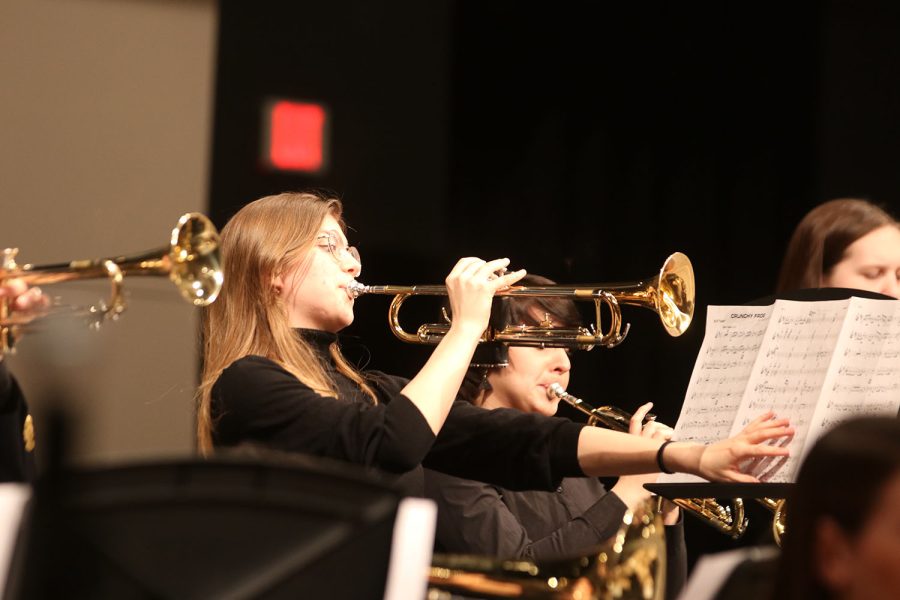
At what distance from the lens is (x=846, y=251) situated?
3539 mm

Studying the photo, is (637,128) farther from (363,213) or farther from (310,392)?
(310,392)

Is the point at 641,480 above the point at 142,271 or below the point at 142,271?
below

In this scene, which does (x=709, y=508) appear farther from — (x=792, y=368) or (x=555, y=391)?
(x=792, y=368)

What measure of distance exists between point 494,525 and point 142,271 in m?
1.14

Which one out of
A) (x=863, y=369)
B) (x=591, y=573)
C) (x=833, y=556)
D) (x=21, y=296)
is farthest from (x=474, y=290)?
(x=833, y=556)

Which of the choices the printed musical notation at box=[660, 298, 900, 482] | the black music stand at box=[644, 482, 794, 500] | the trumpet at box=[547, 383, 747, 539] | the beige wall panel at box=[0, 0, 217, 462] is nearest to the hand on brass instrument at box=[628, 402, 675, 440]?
the trumpet at box=[547, 383, 747, 539]

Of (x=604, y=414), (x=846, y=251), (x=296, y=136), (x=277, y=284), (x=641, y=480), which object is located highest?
(x=296, y=136)

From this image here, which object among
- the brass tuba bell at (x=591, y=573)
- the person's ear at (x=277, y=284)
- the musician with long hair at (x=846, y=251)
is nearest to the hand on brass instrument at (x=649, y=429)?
the musician with long hair at (x=846, y=251)

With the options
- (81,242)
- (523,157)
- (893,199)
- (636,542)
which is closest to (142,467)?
(636,542)

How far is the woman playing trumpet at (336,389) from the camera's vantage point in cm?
251

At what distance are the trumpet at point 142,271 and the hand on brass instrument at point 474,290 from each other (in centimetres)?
52

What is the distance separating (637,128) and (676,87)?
217 mm

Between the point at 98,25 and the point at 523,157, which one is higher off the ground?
the point at 98,25

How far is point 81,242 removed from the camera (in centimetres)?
425
